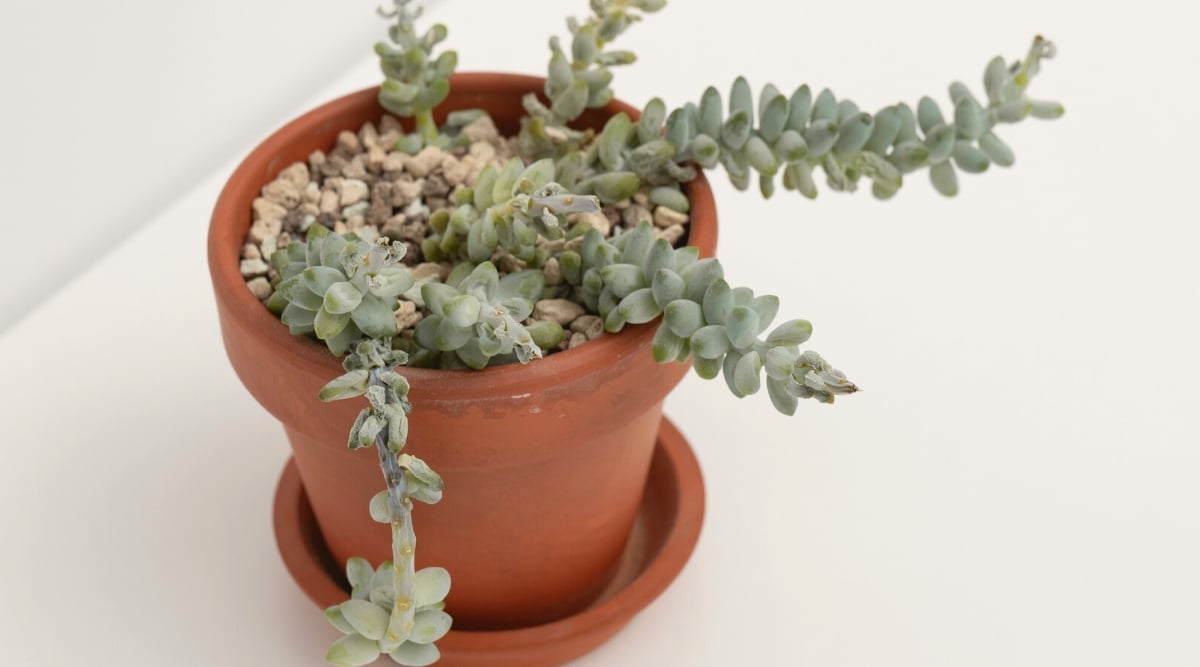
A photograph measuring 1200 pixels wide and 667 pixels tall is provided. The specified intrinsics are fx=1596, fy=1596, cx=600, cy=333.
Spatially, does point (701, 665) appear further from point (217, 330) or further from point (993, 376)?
point (217, 330)

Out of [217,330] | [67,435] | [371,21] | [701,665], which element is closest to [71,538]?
[67,435]

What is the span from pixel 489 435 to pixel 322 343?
0.13m

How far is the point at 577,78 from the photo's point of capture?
4.30 feet

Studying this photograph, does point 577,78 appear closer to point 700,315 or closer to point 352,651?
point 700,315

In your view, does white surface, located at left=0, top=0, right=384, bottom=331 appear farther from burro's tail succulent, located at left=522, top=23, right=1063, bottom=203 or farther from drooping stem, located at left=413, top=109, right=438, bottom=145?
burro's tail succulent, located at left=522, top=23, right=1063, bottom=203

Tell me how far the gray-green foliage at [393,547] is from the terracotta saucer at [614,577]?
8.1 inches

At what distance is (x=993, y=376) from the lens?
1.60m

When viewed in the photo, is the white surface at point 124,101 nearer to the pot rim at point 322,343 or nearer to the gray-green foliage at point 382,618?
the pot rim at point 322,343

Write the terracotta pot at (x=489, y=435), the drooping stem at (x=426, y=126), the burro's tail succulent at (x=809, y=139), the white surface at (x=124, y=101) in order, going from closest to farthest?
the terracotta pot at (x=489, y=435), the burro's tail succulent at (x=809, y=139), the drooping stem at (x=426, y=126), the white surface at (x=124, y=101)

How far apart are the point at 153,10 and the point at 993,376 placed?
3.26 ft

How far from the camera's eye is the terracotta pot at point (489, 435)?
1.09 meters

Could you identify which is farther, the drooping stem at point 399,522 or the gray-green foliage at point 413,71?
the gray-green foliage at point 413,71

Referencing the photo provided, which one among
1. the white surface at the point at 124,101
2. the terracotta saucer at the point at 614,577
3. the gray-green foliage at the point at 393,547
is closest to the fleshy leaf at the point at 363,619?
the gray-green foliage at the point at 393,547

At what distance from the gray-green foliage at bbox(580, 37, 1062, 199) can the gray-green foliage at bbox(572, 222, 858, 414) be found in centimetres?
12
